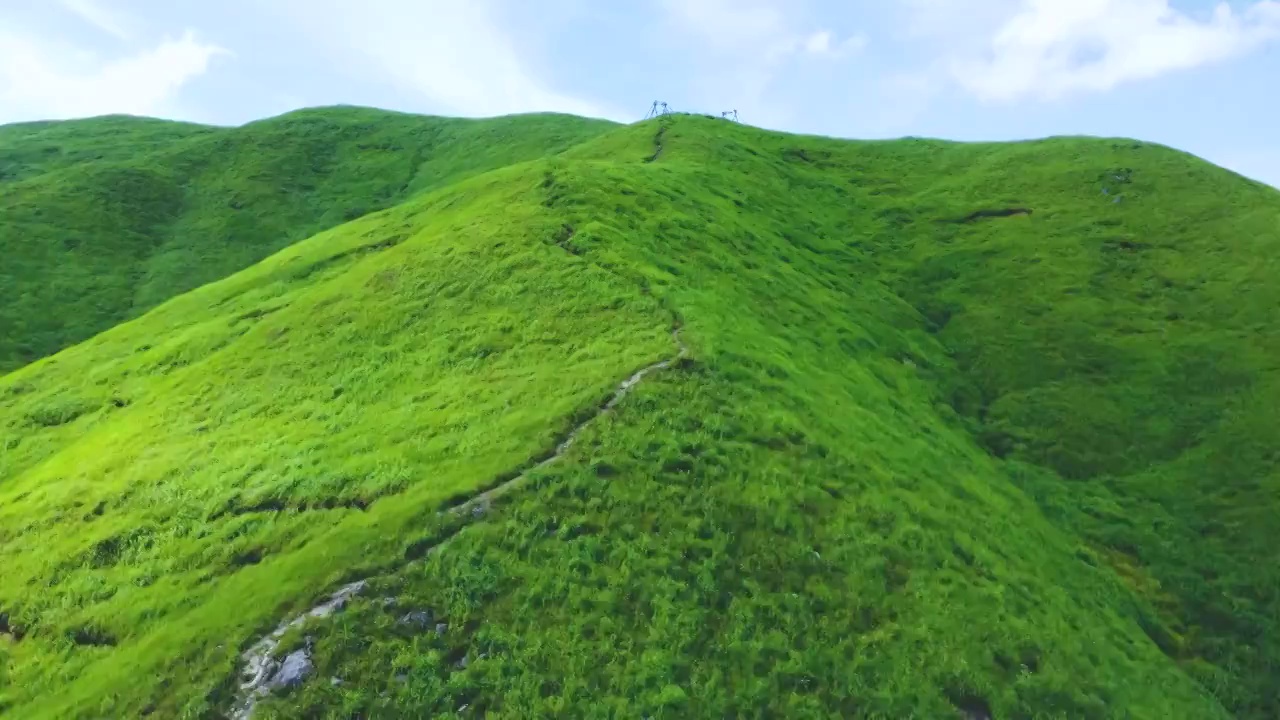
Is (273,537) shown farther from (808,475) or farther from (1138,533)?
(1138,533)

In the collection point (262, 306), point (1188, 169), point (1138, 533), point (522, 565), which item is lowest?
point (1138, 533)

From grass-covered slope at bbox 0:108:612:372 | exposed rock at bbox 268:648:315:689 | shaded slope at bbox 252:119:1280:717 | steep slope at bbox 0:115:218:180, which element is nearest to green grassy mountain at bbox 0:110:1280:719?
shaded slope at bbox 252:119:1280:717

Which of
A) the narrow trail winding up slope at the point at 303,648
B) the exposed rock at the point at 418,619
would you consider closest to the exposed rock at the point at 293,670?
the narrow trail winding up slope at the point at 303,648

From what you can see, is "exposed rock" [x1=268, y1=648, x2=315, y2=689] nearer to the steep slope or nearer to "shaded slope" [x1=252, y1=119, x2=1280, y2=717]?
"shaded slope" [x1=252, y1=119, x2=1280, y2=717]

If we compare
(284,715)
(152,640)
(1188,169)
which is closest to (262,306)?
(152,640)

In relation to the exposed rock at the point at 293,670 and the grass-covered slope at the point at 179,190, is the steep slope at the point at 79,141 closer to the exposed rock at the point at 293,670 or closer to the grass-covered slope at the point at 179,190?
the grass-covered slope at the point at 179,190
